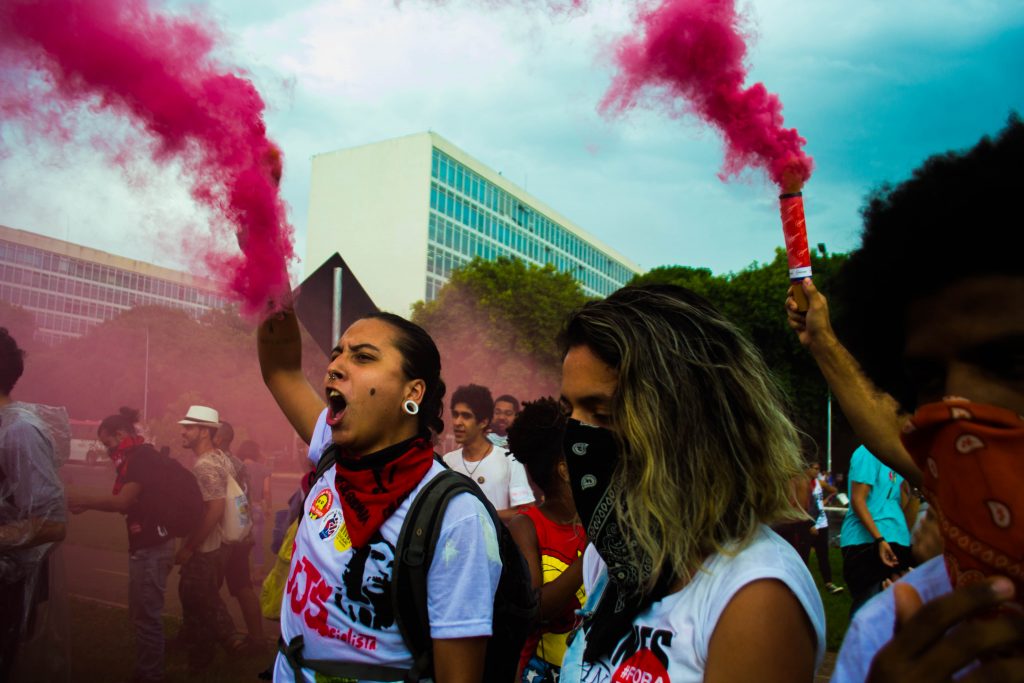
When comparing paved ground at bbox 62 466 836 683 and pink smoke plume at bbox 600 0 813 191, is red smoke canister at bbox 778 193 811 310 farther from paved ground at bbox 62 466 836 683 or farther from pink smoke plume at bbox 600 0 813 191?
paved ground at bbox 62 466 836 683

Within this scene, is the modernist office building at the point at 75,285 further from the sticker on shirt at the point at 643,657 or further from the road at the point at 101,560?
the sticker on shirt at the point at 643,657

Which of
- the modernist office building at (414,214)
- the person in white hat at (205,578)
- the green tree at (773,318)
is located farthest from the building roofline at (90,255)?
the modernist office building at (414,214)

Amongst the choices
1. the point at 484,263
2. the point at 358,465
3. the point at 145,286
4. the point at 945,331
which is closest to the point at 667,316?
the point at 945,331

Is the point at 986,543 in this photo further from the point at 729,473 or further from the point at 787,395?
the point at 787,395

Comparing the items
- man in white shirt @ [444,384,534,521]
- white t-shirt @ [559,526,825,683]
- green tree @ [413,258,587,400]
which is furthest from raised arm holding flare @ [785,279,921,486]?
green tree @ [413,258,587,400]

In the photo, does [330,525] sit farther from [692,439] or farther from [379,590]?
[692,439]

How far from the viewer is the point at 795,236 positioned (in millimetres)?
2561

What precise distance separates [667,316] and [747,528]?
518 millimetres

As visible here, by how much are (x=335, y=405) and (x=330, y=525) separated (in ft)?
1.34

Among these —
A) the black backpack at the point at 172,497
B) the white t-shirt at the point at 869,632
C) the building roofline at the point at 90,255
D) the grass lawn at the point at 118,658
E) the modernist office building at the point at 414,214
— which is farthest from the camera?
the modernist office building at the point at 414,214

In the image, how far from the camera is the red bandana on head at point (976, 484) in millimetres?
795

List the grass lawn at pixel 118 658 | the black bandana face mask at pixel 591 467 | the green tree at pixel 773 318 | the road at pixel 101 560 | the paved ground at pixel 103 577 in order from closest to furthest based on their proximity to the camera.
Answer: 1. the black bandana face mask at pixel 591 467
2. the grass lawn at pixel 118 658
3. the paved ground at pixel 103 577
4. the road at pixel 101 560
5. the green tree at pixel 773 318

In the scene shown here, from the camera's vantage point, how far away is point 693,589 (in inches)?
57.7

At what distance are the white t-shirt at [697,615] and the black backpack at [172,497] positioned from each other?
555cm
